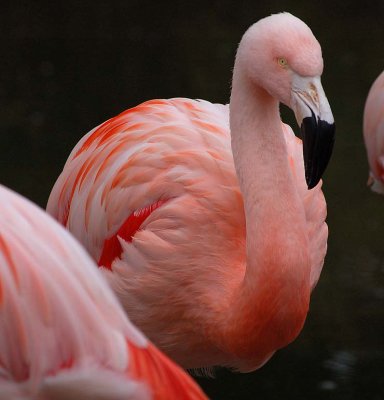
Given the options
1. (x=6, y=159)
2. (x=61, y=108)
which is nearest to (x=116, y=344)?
(x=6, y=159)

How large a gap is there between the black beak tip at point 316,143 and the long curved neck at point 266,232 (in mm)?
269

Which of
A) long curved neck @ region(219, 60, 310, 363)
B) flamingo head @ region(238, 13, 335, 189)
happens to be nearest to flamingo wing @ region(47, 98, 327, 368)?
long curved neck @ region(219, 60, 310, 363)

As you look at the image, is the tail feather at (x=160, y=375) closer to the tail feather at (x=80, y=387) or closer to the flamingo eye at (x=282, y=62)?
the tail feather at (x=80, y=387)

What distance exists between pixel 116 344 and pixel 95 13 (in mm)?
7134

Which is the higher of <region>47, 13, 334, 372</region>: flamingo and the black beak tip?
the black beak tip

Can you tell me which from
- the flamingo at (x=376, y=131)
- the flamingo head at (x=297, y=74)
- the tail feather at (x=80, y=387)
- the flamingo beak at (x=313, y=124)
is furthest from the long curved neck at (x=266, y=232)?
the flamingo at (x=376, y=131)

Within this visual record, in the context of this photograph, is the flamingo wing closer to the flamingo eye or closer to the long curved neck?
the long curved neck

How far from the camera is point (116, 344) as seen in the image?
6.17ft

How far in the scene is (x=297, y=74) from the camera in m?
2.71

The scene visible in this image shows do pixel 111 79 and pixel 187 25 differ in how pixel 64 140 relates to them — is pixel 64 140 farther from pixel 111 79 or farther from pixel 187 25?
pixel 187 25

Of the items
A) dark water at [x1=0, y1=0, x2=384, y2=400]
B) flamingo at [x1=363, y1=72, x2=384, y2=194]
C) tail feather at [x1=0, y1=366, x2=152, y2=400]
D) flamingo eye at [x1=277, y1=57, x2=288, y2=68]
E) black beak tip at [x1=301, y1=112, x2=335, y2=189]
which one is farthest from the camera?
flamingo at [x1=363, y1=72, x2=384, y2=194]

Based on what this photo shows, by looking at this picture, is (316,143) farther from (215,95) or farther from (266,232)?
(215,95)

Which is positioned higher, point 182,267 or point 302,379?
point 182,267

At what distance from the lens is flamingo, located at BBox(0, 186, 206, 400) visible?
6.11 feet
